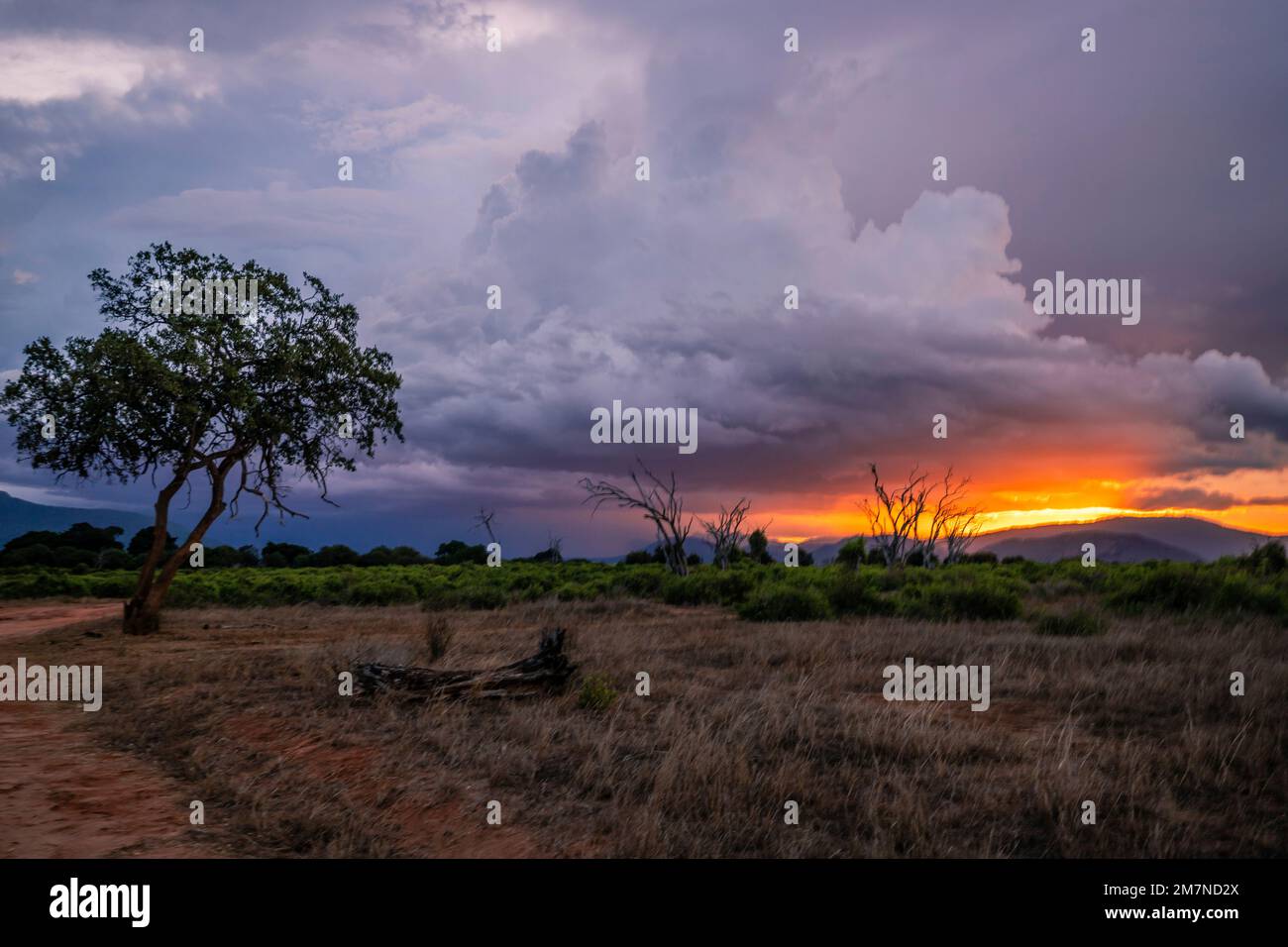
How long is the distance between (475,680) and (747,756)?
14.3 feet

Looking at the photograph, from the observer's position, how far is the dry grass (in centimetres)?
591

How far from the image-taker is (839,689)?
1126 centimetres

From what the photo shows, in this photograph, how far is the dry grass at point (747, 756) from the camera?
19.4 feet

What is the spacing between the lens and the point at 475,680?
10359 millimetres

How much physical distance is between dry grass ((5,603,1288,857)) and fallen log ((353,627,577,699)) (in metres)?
0.39

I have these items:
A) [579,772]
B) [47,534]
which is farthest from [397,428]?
[47,534]

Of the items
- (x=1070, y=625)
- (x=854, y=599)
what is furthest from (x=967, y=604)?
(x=1070, y=625)
